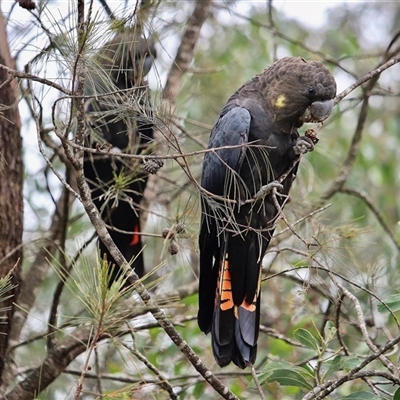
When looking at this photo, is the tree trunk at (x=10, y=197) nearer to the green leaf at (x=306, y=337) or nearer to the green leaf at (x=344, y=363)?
the green leaf at (x=306, y=337)

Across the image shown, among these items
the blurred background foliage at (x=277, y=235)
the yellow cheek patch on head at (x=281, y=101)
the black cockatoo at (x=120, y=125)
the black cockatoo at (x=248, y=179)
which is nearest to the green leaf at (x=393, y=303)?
the blurred background foliage at (x=277, y=235)

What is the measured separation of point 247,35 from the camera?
178 inches

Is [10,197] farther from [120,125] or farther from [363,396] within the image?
[363,396]

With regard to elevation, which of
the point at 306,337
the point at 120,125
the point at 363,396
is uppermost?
the point at 120,125

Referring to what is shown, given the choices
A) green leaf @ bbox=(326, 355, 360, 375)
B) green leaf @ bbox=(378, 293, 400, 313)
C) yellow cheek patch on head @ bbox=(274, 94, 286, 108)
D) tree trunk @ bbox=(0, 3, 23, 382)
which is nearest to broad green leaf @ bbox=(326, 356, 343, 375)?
green leaf @ bbox=(326, 355, 360, 375)

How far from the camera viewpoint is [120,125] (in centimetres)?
303

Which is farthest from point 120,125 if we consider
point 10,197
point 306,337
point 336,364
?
Answer: point 336,364

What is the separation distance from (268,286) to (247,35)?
1556 mm

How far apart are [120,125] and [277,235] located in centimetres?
113

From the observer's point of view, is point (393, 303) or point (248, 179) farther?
point (248, 179)

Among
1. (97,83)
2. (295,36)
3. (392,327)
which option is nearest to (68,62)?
(97,83)

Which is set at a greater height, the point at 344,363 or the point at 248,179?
the point at 248,179

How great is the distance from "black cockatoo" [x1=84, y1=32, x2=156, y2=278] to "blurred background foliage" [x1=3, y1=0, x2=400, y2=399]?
72 millimetres

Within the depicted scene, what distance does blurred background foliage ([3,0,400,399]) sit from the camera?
208cm
